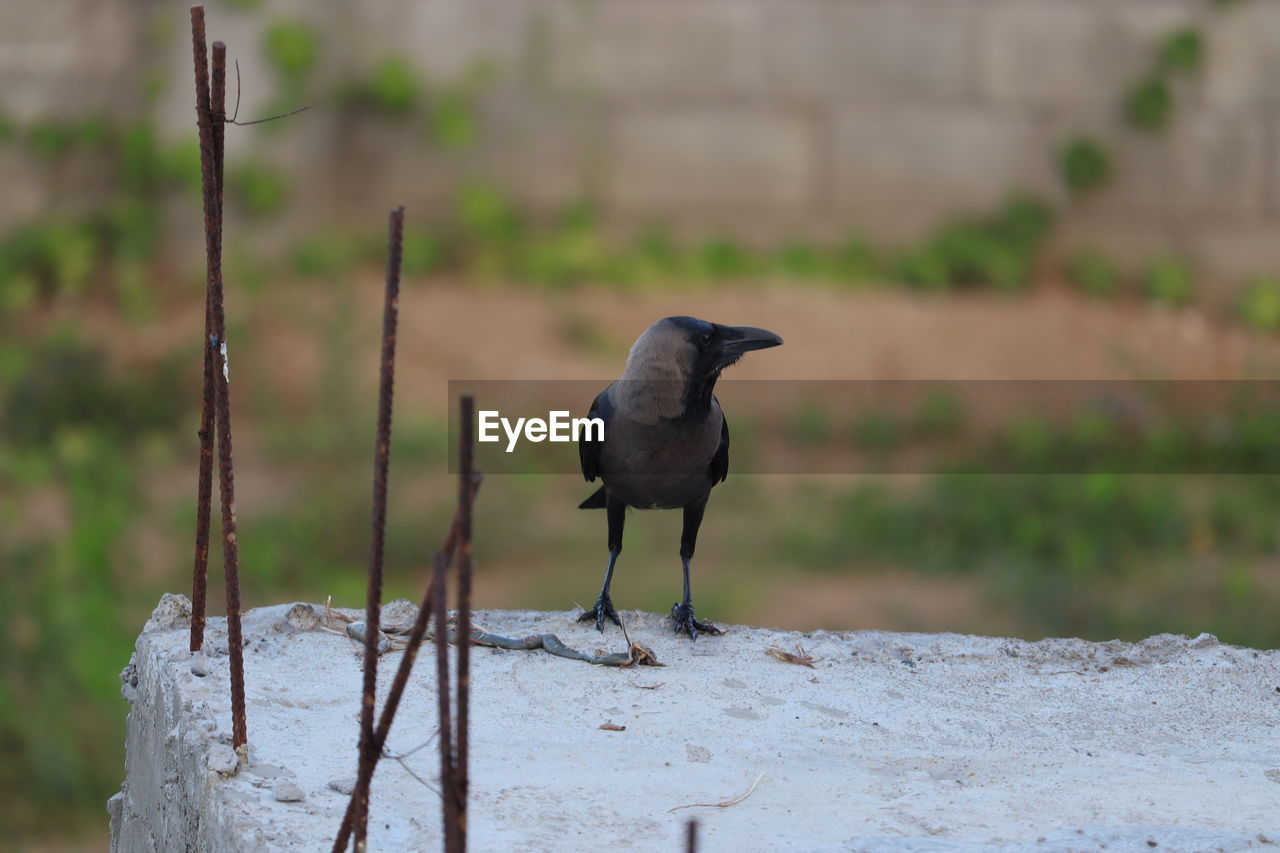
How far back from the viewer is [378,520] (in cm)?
220

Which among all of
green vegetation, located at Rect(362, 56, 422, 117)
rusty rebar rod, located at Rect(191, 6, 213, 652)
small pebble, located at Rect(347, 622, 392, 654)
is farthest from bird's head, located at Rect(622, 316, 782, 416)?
green vegetation, located at Rect(362, 56, 422, 117)

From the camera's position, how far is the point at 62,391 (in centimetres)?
698

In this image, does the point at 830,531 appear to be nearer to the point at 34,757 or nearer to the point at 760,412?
the point at 760,412

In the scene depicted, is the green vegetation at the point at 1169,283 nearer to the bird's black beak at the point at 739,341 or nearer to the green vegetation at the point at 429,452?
the green vegetation at the point at 429,452

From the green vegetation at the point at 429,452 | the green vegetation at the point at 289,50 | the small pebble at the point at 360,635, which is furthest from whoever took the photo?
the green vegetation at the point at 289,50

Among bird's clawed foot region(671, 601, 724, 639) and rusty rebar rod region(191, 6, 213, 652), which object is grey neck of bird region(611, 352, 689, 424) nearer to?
bird's clawed foot region(671, 601, 724, 639)

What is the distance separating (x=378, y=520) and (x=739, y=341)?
1455 millimetres

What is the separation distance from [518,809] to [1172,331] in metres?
6.75

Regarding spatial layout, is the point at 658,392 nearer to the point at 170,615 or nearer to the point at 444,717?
the point at 170,615

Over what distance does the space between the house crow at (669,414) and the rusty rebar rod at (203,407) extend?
0.94 m

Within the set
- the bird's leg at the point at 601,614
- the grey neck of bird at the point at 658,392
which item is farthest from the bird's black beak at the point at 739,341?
the bird's leg at the point at 601,614

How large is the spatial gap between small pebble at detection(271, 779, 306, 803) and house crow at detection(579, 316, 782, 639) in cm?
119

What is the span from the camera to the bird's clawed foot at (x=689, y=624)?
3588 millimetres

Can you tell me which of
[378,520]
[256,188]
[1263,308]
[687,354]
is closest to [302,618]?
[687,354]
